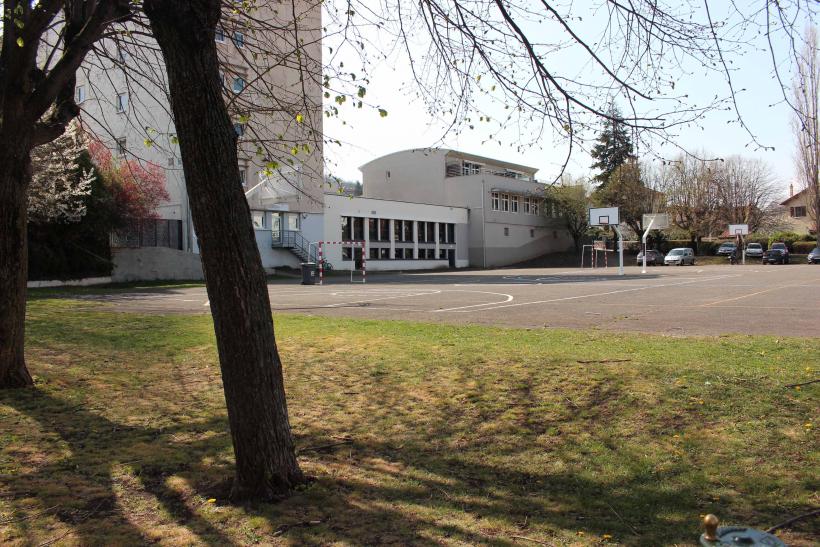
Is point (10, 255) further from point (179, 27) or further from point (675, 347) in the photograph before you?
point (675, 347)

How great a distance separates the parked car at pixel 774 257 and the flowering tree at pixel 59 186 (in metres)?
53.0

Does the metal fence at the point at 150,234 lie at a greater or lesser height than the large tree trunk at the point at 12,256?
greater

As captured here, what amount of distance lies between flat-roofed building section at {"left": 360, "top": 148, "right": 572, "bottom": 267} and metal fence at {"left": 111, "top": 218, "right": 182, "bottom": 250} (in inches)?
1127

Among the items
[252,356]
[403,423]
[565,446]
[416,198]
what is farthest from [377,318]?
[416,198]

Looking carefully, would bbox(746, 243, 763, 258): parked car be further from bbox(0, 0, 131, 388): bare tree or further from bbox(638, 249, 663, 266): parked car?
bbox(0, 0, 131, 388): bare tree

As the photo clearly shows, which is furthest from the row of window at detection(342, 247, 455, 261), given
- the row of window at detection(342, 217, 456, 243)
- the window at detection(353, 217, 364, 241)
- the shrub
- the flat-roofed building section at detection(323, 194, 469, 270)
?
the shrub

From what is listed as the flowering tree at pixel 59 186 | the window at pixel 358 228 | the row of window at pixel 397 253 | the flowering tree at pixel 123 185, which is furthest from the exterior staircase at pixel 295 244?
the flowering tree at pixel 59 186

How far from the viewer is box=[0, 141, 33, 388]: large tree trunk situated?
6.34 m

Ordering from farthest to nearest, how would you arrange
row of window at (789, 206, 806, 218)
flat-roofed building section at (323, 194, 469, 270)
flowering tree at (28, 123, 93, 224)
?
row of window at (789, 206, 806, 218), flat-roofed building section at (323, 194, 469, 270), flowering tree at (28, 123, 93, 224)

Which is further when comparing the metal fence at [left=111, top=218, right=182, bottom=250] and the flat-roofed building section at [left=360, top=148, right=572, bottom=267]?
the flat-roofed building section at [left=360, top=148, right=572, bottom=267]

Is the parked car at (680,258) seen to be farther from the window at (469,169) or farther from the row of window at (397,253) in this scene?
the window at (469,169)

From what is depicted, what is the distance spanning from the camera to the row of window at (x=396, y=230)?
4903cm

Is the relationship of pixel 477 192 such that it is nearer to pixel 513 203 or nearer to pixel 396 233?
pixel 513 203

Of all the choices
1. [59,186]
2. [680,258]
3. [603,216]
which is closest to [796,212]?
[680,258]
